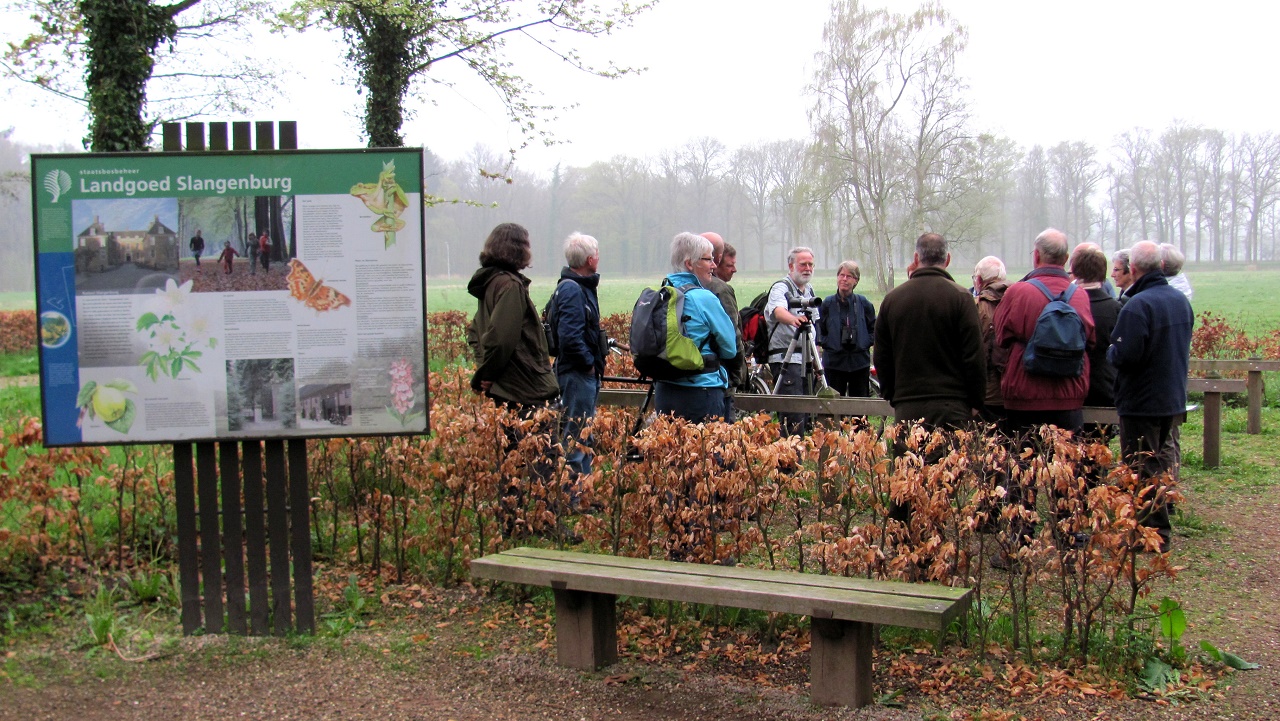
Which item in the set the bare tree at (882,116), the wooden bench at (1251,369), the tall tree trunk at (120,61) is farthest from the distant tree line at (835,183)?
the wooden bench at (1251,369)

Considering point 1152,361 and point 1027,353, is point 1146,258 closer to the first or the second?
point 1152,361

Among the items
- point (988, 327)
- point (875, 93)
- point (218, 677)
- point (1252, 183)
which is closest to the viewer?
point (218, 677)

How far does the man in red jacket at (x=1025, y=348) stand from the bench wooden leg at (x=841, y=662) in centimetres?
234

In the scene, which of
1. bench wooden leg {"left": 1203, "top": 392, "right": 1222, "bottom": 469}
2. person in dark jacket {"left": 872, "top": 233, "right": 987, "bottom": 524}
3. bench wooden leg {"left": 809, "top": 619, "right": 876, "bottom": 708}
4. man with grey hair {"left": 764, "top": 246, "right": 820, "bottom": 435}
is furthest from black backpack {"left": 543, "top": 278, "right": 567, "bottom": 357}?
bench wooden leg {"left": 1203, "top": 392, "right": 1222, "bottom": 469}

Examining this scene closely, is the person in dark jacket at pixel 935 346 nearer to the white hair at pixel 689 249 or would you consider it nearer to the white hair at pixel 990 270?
the white hair at pixel 689 249

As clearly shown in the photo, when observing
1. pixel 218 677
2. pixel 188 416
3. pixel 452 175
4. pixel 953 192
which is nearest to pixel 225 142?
pixel 188 416

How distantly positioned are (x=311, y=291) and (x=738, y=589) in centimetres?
213

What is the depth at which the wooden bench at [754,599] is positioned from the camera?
11.0ft

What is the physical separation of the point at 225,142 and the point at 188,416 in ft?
3.81

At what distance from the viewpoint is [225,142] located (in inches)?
168

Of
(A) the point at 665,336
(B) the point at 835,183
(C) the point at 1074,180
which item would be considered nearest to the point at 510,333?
(A) the point at 665,336

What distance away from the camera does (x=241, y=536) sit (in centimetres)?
438

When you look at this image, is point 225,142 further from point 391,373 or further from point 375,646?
point 375,646

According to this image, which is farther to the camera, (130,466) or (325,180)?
(130,466)
